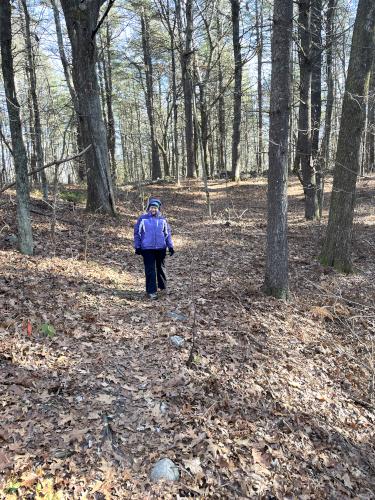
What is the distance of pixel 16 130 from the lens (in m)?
7.30

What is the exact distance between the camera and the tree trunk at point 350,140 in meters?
8.12

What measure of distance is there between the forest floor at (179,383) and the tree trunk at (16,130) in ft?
1.72

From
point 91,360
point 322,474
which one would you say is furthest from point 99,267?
point 322,474

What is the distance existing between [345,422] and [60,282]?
525 centimetres

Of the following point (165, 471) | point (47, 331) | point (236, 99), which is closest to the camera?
point (165, 471)

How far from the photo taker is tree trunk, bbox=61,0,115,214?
11.3 meters

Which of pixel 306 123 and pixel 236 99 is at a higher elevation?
pixel 236 99

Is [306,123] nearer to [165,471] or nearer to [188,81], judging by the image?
[188,81]

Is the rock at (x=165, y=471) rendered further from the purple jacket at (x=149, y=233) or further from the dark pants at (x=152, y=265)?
the purple jacket at (x=149, y=233)

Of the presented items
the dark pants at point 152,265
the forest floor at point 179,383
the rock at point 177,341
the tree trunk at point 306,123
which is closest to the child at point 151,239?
the dark pants at point 152,265

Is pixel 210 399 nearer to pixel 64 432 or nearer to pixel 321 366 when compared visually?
pixel 64 432

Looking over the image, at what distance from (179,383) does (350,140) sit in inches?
262

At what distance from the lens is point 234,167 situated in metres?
23.3

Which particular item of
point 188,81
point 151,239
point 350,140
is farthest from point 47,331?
point 188,81
